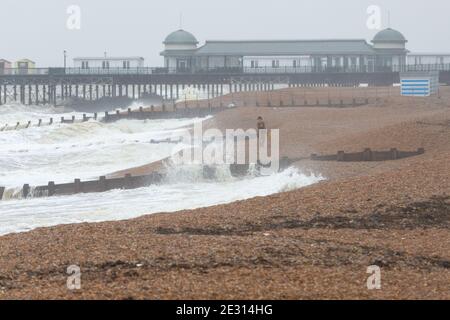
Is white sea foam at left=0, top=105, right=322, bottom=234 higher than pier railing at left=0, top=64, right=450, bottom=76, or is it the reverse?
pier railing at left=0, top=64, right=450, bottom=76

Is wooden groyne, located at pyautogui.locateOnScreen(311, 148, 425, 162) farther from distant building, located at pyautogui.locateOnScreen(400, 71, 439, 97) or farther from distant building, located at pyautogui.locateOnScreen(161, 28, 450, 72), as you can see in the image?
distant building, located at pyautogui.locateOnScreen(161, 28, 450, 72)

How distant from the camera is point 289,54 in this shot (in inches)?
4131

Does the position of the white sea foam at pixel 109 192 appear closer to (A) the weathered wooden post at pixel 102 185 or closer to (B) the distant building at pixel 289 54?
(A) the weathered wooden post at pixel 102 185

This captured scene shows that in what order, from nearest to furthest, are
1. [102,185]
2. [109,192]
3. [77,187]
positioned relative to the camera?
[109,192] < [77,187] < [102,185]

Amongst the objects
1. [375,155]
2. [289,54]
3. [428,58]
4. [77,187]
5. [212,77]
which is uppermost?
[428,58]

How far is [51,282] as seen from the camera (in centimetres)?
1100

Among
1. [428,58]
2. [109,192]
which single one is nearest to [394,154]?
[109,192]

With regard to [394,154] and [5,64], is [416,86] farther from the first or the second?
[5,64]

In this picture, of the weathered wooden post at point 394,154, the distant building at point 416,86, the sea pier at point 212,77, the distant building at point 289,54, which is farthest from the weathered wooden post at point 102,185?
the distant building at point 289,54

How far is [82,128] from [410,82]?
19.9 meters

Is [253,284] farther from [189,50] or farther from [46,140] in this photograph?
[189,50]

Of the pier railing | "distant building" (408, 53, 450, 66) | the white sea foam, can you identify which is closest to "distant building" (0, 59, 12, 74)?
the pier railing

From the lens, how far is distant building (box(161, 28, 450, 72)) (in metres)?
104
